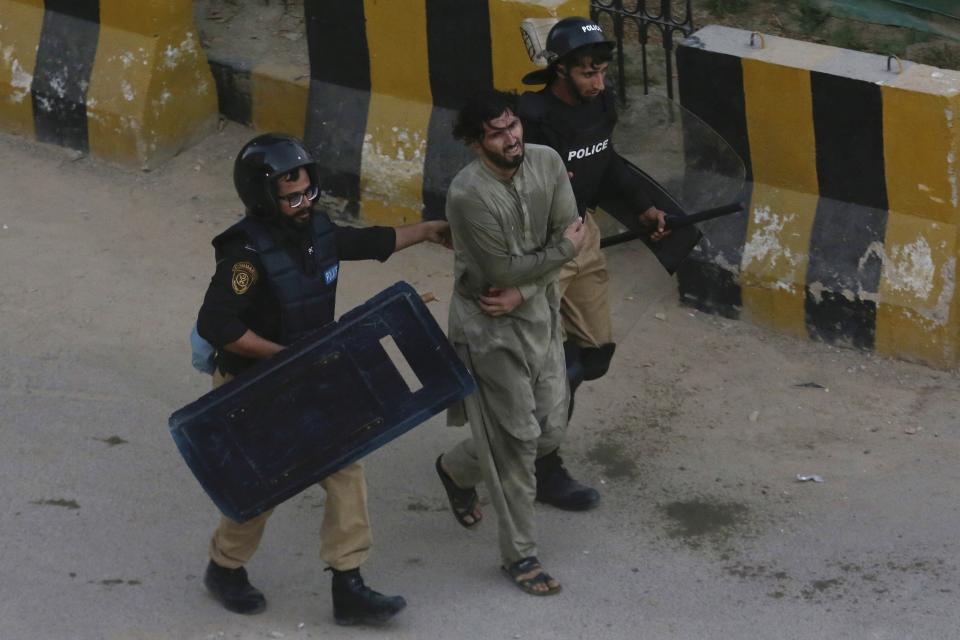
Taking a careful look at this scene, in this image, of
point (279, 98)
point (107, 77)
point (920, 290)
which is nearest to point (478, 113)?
point (920, 290)

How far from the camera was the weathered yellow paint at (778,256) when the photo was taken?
6.21m

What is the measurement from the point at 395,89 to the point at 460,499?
7.65 feet

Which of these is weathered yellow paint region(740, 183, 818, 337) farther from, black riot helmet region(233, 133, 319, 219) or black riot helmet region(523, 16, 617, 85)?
black riot helmet region(233, 133, 319, 219)

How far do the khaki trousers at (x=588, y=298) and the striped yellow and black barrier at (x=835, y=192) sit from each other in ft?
3.60

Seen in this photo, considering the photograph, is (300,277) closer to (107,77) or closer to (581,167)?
(581,167)

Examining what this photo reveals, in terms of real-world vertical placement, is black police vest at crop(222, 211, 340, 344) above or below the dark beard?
below

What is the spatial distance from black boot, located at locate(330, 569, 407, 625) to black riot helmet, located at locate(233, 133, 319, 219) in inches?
43.1

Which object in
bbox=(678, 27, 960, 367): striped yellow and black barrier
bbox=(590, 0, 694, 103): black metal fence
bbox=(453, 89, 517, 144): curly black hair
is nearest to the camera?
bbox=(453, 89, 517, 144): curly black hair

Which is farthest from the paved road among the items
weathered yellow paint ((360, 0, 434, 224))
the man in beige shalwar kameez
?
the man in beige shalwar kameez

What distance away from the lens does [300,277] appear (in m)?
4.48

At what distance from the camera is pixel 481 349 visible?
4.74 m

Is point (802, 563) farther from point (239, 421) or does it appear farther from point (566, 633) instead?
point (239, 421)

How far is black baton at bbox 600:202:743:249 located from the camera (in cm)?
523

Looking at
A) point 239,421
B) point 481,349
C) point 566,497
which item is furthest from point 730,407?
point 239,421
